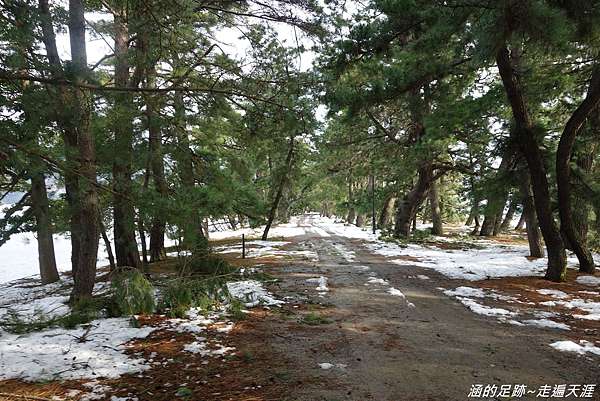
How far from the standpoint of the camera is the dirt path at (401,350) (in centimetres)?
356

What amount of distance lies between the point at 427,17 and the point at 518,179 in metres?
5.17

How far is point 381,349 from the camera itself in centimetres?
447

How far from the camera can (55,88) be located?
16.4 ft

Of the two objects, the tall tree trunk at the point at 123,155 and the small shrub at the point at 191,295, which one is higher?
the tall tree trunk at the point at 123,155

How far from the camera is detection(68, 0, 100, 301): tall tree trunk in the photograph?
4.99 metres

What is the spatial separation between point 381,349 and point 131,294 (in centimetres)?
371

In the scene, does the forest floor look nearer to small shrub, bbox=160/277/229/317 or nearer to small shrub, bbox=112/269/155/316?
small shrub, bbox=112/269/155/316

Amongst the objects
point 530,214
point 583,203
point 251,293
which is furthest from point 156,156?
point 583,203

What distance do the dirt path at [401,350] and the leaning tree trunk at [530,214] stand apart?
4.41 metres

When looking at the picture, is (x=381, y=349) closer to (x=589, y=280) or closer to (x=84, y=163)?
(x=84, y=163)

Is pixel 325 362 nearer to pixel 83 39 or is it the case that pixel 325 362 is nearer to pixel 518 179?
pixel 83 39

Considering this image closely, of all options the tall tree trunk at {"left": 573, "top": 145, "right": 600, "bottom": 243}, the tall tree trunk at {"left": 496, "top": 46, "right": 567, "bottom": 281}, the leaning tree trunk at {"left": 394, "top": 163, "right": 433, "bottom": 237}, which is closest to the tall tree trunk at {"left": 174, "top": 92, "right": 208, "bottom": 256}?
the tall tree trunk at {"left": 496, "top": 46, "right": 567, "bottom": 281}

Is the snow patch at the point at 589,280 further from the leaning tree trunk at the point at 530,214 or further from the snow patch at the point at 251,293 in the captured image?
the snow patch at the point at 251,293

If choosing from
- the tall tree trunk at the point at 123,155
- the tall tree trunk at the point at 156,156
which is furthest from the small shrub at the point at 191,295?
the tall tree trunk at the point at 123,155
